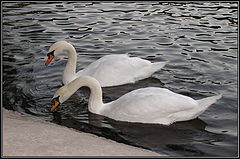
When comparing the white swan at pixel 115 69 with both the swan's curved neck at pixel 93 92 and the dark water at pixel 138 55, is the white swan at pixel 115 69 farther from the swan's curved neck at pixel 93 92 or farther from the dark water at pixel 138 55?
the swan's curved neck at pixel 93 92

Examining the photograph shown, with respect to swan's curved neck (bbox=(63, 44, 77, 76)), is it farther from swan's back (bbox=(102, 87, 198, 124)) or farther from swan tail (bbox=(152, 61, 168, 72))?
swan's back (bbox=(102, 87, 198, 124))

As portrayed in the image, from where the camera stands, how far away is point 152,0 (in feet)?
47.8

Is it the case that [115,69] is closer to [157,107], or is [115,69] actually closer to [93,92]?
[93,92]

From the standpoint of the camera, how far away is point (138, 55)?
10.4m

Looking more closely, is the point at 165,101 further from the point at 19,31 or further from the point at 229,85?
the point at 19,31

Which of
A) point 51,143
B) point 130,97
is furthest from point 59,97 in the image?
point 51,143

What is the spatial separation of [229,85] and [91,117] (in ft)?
8.52

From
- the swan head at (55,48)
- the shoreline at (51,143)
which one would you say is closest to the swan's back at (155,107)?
the shoreline at (51,143)

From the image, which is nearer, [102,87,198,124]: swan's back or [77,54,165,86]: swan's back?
[102,87,198,124]: swan's back

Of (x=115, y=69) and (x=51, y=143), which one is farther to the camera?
(x=115, y=69)

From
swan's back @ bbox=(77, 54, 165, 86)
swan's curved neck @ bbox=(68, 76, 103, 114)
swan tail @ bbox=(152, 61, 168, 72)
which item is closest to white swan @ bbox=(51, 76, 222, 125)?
swan's curved neck @ bbox=(68, 76, 103, 114)

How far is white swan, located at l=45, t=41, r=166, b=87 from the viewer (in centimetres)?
910

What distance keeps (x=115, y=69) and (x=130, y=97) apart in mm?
1761

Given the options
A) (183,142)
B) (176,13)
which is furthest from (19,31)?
(183,142)
